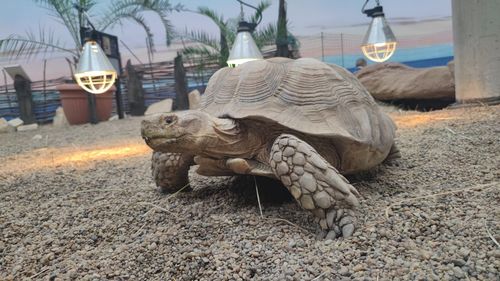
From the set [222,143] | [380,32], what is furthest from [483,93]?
[222,143]

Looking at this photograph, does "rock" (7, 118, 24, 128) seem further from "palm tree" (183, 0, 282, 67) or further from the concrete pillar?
the concrete pillar

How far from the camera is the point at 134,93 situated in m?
11.6

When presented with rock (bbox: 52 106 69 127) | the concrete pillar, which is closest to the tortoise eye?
the concrete pillar

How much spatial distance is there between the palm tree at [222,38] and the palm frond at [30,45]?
10.3 feet

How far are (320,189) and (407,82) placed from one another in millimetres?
5761

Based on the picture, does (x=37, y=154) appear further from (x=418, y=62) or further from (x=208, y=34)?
(x=418, y=62)

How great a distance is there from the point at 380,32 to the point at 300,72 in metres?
4.48

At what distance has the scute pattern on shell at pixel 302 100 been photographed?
1684mm

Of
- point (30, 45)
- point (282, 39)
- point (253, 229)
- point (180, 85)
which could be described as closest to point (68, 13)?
point (30, 45)

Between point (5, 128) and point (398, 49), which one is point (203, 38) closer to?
point (5, 128)

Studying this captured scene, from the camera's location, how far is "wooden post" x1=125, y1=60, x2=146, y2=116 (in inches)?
456

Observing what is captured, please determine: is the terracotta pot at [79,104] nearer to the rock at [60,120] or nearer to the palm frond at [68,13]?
the rock at [60,120]

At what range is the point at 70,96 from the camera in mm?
8664

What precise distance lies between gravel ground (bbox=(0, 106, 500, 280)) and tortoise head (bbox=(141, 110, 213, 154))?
0.32m
